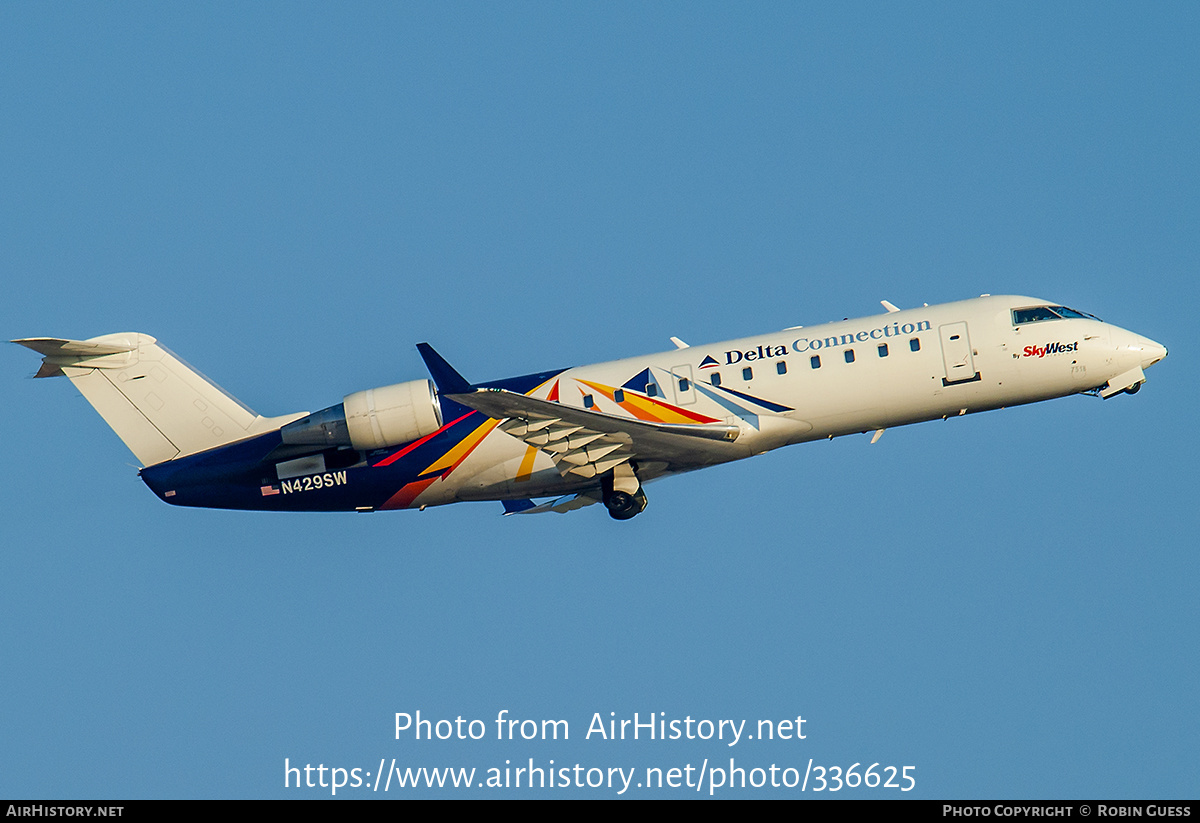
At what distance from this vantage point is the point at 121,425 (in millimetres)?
30672

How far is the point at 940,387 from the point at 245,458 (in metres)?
15.1

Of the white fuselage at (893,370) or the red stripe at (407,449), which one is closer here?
the white fuselage at (893,370)

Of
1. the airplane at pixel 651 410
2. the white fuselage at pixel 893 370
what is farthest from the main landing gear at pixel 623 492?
the white fuselage at pixel 893 370

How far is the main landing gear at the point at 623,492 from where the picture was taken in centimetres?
2944

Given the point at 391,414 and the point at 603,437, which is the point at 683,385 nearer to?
the point at 603,437

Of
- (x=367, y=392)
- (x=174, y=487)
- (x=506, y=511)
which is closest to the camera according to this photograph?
(x=367, y=392)

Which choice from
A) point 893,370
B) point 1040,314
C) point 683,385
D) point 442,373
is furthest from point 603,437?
point 1040,314

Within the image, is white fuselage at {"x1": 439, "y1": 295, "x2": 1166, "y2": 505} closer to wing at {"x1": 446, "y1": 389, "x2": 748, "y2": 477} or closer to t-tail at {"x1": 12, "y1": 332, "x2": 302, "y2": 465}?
wing at {"x1": 446, "y1": 389, "x2": 748, "y2": 477}

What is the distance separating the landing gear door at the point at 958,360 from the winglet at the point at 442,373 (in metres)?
10.1

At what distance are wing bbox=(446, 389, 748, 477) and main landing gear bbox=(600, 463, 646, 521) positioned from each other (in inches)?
13.4

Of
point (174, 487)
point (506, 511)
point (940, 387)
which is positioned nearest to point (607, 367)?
point (506, 511)

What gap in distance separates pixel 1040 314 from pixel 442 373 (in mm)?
12833

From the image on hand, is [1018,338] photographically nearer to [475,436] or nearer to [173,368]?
[475,436]

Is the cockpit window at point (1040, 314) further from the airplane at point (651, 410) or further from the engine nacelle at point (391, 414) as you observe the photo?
the engine nacelle at point (391, 414)
